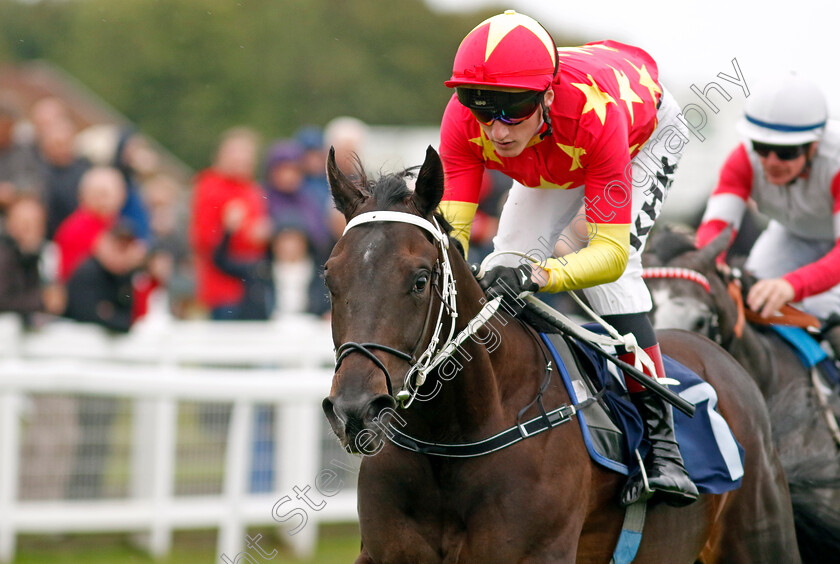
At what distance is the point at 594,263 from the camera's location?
3.63 m

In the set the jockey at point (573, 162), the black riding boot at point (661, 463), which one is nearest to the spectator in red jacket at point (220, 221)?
the jockey at point (573, 162)

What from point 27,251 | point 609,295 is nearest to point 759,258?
point 609,295

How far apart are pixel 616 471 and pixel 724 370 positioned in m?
1.17

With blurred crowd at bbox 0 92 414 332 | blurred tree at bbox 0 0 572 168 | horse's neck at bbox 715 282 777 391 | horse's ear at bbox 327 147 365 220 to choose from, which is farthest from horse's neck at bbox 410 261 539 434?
blurred tree at bbox 0 0 572 168

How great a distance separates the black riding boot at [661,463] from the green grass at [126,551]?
3155 millimetres

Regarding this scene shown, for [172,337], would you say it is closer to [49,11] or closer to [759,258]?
[759,258]

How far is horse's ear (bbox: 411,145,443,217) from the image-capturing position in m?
3.28

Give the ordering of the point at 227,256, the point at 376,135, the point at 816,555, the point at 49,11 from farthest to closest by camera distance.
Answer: the point at 49,11, the point at 376,135, the point at 227,256, the point at 816,555

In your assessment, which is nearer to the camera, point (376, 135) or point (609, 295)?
point (609, 295)

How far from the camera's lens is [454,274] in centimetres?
339

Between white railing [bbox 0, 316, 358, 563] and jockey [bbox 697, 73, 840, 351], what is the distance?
2.73 meters

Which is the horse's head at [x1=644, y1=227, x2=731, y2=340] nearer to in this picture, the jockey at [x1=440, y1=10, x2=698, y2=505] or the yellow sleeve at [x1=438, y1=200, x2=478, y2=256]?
the jockey at [x1=440, y1=10, x2=698, y2=505]

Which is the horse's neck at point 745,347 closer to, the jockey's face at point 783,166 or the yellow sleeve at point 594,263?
the jockey's face at point 783,166

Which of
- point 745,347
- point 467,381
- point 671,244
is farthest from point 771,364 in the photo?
point 467,381
